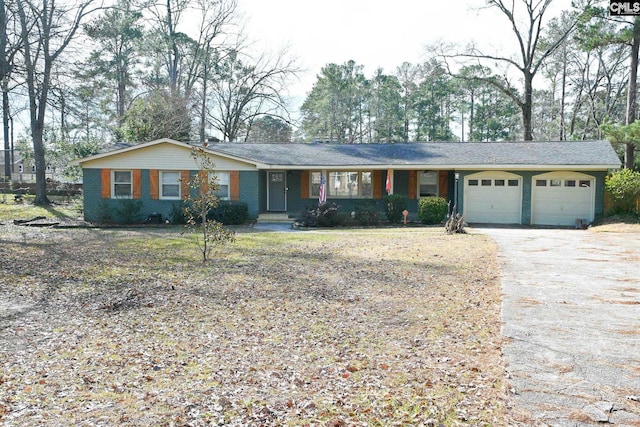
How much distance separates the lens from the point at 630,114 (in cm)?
2277

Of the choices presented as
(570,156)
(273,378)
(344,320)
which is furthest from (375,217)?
(273,378)

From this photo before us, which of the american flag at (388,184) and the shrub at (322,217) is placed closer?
the shrub at (322,217)

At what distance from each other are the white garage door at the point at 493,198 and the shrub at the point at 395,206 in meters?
2.31

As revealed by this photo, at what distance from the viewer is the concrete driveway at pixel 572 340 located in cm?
341

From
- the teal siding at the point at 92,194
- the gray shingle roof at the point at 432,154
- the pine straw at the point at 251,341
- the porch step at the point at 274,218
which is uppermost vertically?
the gray shingle roof at the point at 432,154

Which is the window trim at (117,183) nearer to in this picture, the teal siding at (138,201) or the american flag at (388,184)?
the teal siding at (138,201)

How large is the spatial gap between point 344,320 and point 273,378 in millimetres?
1796

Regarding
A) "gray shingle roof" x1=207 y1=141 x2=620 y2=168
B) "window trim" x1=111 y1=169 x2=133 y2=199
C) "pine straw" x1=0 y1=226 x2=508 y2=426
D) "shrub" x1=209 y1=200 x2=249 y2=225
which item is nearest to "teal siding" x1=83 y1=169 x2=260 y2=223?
"window trim" x1=111 y1=169 x2=133 y2=199

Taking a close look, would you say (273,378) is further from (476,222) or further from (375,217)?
(476,222)

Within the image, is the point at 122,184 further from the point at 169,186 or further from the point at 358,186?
the point at 358,186

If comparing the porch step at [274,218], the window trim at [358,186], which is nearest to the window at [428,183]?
the window trim at [358,186]

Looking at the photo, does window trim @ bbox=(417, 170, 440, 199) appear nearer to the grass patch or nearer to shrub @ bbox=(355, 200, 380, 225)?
shrub @ bbox=(355, 200, 380, 225)

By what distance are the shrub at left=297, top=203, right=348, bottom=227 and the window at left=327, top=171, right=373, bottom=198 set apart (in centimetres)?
249

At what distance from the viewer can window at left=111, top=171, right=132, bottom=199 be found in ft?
61.7
